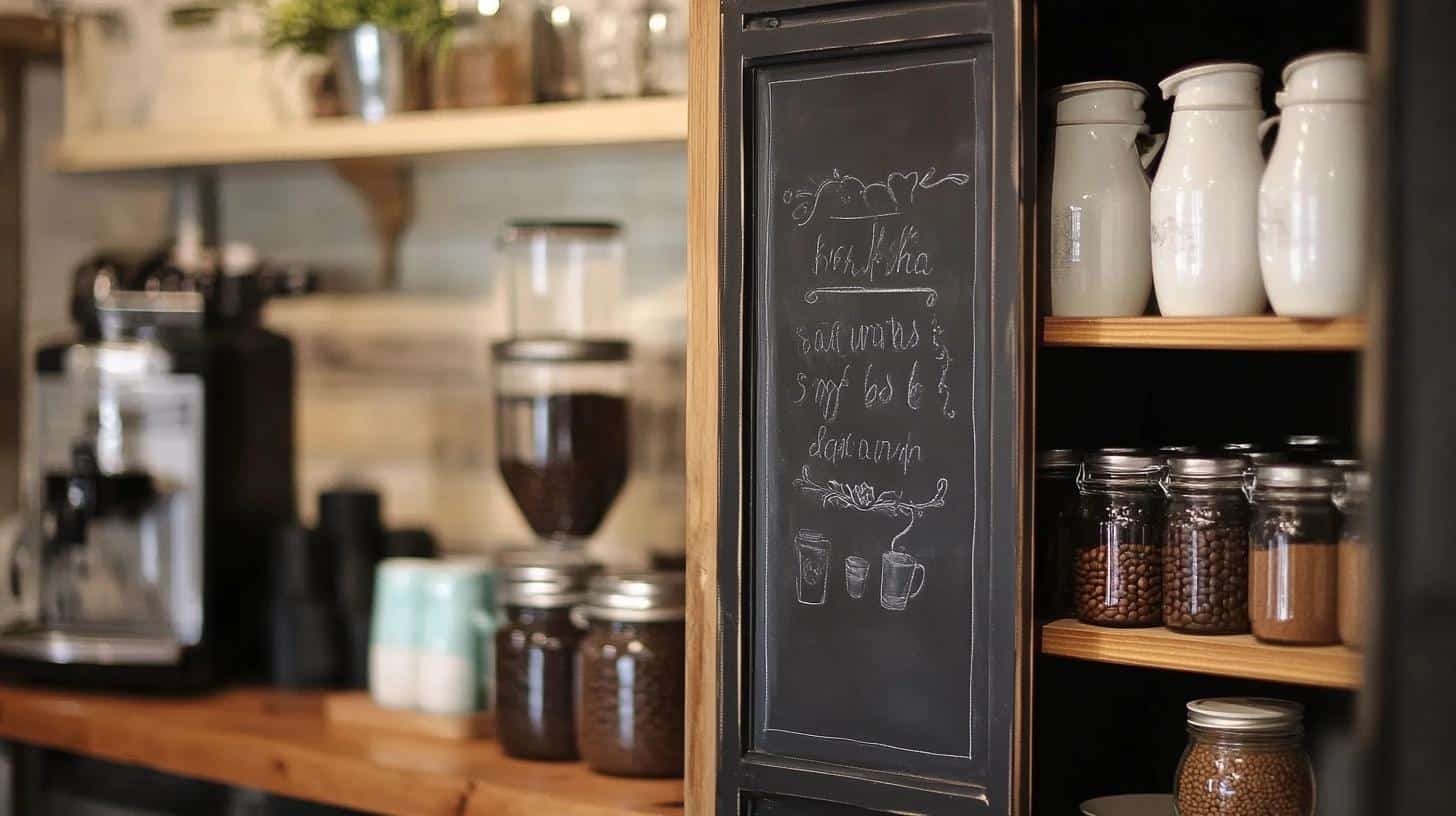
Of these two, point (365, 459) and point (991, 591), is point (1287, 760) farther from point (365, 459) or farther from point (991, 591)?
point (365, 459)

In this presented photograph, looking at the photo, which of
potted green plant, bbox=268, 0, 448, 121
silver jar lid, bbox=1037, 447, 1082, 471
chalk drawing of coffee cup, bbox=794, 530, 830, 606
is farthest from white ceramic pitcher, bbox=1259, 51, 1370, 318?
potted green plant, bbox=268, 0, 448, 121

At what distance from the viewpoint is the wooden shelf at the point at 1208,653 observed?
1.21 m

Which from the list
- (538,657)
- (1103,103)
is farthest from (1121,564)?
(538,657)

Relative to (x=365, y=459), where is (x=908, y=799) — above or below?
below

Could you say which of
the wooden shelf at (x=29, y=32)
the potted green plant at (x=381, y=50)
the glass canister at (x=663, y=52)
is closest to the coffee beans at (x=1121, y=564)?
the glass canister at (x=663, y=52)

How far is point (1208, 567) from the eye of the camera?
1299 mm

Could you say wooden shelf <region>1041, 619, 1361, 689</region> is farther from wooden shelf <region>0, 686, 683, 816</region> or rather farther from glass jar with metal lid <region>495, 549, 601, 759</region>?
glass jar with metal lid <region>495, 549, 601, 759</region>

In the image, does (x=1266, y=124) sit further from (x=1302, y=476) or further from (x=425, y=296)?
(x=425, y=296)

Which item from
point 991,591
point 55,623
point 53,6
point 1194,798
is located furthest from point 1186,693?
point 53,6

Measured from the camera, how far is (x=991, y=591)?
1298mm

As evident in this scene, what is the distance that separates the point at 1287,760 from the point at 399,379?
157 cm

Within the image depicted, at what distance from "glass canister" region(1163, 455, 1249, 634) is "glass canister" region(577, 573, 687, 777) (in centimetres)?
60

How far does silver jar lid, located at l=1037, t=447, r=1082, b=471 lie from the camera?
4.55 ft

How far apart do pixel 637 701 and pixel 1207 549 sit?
2.28 feet
